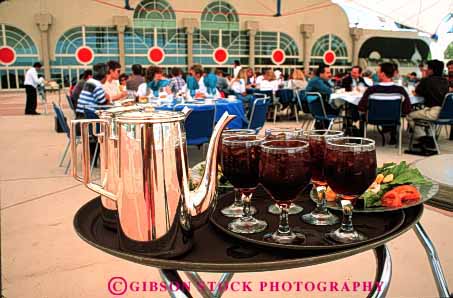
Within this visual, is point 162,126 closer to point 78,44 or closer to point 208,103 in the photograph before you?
point 208,103

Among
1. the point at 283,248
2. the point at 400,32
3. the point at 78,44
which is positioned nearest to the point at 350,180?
the point at 283,248

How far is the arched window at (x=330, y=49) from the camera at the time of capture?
92.1 feet

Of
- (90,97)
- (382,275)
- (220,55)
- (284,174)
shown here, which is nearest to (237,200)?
(284,174)

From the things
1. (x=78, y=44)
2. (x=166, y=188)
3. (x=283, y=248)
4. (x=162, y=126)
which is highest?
(x=78, y=44)

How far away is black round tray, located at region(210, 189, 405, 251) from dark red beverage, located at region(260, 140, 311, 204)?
10 cm

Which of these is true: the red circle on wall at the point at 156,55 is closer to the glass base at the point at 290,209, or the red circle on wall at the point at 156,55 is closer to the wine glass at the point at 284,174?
the glass base at the point at 290,209

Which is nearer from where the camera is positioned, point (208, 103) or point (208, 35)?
point (208, 103)

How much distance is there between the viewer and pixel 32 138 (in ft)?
24.6

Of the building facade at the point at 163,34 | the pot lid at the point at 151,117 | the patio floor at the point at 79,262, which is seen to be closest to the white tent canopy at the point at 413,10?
the building facade at the point at 163,34

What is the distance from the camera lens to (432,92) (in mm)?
5852

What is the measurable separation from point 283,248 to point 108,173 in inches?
16.4

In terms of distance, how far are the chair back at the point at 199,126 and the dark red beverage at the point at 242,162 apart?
3583 millimetres

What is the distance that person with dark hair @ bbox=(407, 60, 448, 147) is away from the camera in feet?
18.9

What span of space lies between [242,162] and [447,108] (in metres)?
5.46
